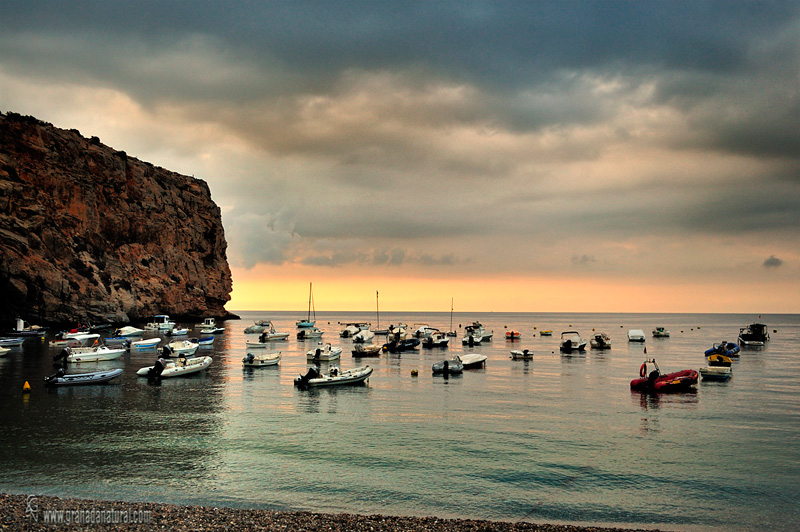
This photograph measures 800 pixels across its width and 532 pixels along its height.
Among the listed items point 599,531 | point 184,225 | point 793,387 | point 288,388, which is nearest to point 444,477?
point 599,531

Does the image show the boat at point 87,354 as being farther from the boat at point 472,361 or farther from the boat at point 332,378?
the boat at point 472,361

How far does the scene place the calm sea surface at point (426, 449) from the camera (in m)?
20.7

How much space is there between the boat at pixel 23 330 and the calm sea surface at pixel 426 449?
58.1 m

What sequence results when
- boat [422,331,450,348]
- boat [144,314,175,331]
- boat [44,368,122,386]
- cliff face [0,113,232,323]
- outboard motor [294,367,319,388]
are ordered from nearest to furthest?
boat [44,368,122,386] < outboard motor [294,367,319,388] < boat [422,331,450,348] < cliff face [0,113,232,323] < boat [144,314,175,331]

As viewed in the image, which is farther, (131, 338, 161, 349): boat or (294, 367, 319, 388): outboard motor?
(131, 338, 161, 349): boat

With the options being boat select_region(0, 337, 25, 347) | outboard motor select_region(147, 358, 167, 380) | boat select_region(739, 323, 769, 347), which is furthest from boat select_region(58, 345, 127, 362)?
boat select_region(739, 323, 769, 347)

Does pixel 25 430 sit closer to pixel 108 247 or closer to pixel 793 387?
pixel 793 387

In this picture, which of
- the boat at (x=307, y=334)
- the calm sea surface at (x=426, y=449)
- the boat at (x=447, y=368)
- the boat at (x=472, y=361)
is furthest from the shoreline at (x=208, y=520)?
the boat at (x=307, y=334)

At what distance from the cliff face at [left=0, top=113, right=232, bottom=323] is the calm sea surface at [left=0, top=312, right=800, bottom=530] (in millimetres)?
71632

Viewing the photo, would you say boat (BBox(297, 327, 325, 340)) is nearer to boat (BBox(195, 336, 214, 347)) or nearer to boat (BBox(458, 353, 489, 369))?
boat (BBox(195, 336, 214, 347))

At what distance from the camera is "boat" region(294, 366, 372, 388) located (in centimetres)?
4978

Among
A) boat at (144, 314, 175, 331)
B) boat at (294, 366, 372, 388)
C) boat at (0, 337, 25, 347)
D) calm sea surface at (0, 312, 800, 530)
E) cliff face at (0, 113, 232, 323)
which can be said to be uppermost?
cliff face at (0, 113, 232, 323)

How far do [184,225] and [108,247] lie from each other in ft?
104

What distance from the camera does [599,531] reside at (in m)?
17.0
